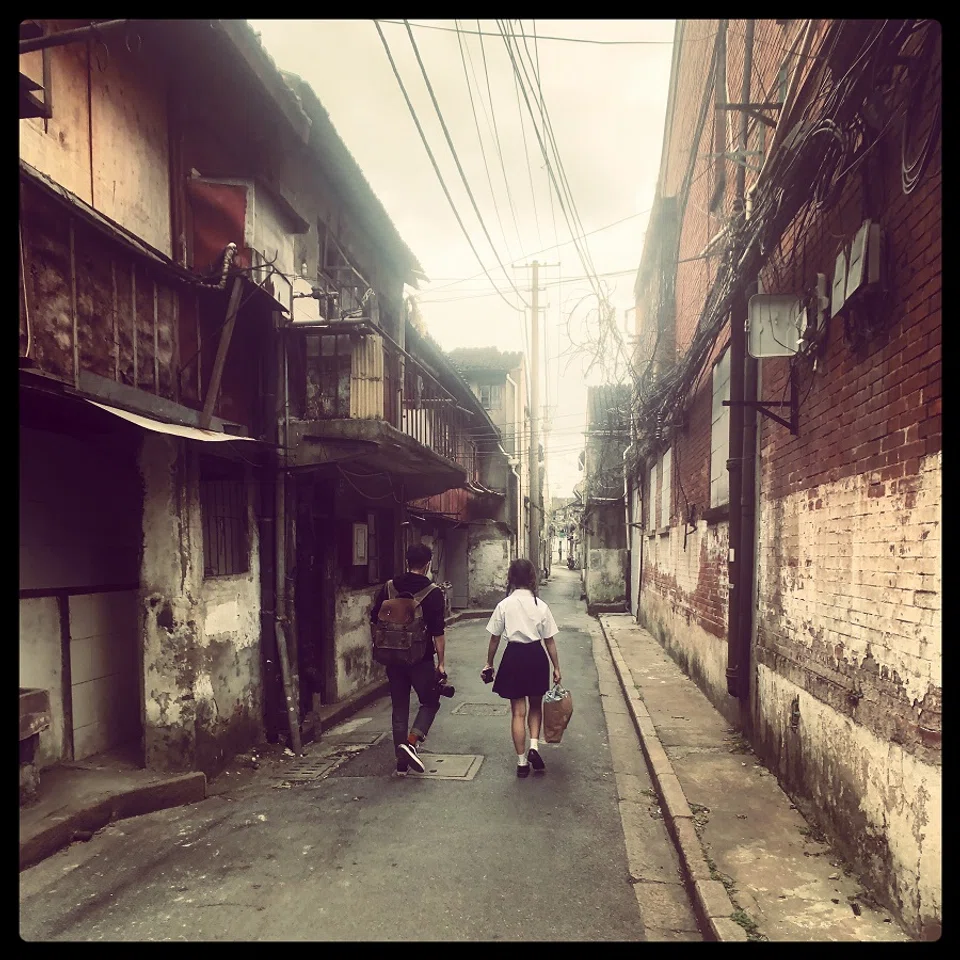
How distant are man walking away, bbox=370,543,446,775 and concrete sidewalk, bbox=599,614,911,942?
2.05 meters

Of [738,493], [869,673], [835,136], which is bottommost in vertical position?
[869,673]

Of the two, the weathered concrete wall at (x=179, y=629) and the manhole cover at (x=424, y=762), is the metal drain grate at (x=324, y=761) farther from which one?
the weathered concrete wall at (x=179, y=629)

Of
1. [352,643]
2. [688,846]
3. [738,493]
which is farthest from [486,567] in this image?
[688,846]

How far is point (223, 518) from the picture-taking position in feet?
21.6

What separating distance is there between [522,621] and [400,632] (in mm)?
1094

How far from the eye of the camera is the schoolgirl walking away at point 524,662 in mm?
6020

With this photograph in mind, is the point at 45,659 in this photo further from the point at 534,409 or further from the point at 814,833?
the point at 534,409

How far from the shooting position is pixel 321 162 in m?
9.18

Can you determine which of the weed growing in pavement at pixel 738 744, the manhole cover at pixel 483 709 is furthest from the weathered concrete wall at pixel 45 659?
the weed growing in pavement at pixel 738 744

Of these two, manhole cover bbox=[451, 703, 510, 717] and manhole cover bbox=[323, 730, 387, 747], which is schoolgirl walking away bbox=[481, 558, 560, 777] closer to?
manhole cover bbox=[323, 730, 387, 747]

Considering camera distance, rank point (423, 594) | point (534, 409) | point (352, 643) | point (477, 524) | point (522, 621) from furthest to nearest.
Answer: point (477, 524) < point (534, 409) < point (352, 643) < point (423, 594) < point (522, 621)

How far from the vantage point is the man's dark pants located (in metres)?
6.10

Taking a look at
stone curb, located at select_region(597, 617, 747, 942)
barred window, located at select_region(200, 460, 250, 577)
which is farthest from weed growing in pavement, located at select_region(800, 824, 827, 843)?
barred window, located at select_region(200, 460, 250, 577)

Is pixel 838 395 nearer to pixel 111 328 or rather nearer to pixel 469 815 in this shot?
pixel 469 815
